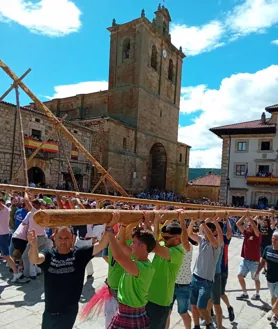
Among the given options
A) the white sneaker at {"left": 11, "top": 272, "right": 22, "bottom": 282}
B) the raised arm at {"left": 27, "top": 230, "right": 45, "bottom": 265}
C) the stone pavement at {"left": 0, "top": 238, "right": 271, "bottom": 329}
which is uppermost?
the raised arm at {"left": 27, "top": 230, "right": 45, "bottom": 265}

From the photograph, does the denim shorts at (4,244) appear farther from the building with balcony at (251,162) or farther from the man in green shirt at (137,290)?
the building with balcony at (251,162)

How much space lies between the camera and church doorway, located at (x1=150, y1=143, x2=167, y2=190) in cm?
3525

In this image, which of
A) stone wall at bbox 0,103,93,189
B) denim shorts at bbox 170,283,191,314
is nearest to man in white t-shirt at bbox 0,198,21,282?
denim shorts at bbox 170,283,191,314

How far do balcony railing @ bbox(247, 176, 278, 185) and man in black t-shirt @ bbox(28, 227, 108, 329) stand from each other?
27.2 metres

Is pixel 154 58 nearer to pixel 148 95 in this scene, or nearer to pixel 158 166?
pixel 148 95

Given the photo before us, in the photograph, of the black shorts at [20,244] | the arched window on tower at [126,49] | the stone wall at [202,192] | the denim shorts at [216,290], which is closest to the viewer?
the denim shorts at [216,290]

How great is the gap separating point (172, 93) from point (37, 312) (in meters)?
34.9

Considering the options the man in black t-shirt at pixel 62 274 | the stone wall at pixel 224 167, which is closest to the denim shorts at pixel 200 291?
the man in black t-shirt at pixel 62 274

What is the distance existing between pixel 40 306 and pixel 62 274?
102 inches

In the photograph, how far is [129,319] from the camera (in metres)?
2.55

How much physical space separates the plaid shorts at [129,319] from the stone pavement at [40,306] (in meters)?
2.10

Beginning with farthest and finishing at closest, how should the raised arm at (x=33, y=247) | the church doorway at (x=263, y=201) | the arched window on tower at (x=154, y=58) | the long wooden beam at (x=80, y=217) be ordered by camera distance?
the arched window on tower at (x=154, y=58) < the church doorway at (x=263, y=201) < the raised arm at (x=33, y=247) < the long wooden beam at (x=80, y=217)

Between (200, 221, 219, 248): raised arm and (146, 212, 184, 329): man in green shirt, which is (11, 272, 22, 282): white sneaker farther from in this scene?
(200, 221, 219, 248): raised arm

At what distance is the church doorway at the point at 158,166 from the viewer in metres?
35.2
